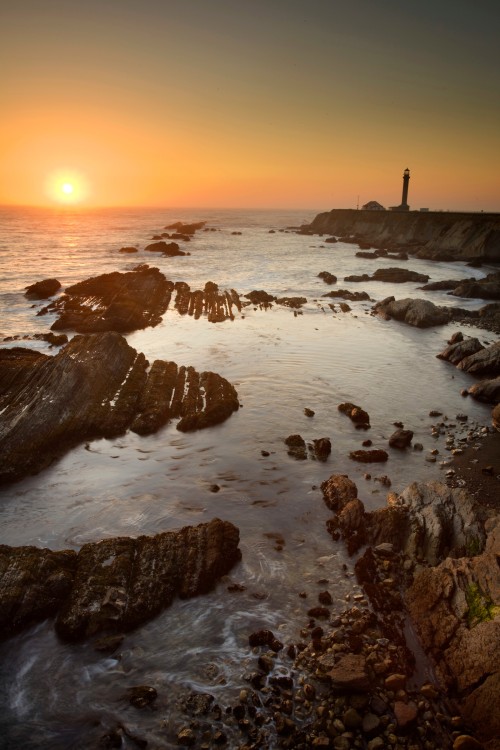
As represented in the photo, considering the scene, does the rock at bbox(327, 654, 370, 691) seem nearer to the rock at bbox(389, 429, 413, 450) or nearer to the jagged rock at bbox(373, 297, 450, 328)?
the rock at bbox(389, 429, 413, 450)

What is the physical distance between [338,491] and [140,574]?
17.5 feet

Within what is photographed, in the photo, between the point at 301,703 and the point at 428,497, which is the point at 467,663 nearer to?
the point at 301,703

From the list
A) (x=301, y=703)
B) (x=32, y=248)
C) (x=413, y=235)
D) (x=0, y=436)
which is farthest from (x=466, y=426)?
(x=32, y=248)

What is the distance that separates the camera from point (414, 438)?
46.5 feet

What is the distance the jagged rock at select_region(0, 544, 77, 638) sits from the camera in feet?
25.9

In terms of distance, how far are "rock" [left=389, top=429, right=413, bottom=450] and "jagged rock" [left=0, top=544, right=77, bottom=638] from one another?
32.0ft

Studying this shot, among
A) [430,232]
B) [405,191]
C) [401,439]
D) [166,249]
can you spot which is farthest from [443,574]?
[405,191]

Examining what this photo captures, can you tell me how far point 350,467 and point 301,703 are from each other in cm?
694

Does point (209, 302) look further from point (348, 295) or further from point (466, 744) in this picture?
point (466, 744)

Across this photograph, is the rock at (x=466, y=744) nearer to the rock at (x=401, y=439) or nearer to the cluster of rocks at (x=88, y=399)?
the rock at (x=401, y=439)

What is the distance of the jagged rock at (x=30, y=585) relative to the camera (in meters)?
7.89

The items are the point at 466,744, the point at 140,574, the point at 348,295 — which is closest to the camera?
the point at 466,744

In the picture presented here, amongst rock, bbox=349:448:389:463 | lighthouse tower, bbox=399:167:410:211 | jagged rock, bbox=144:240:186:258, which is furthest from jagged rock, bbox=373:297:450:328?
lighthouse tower, bbox=399:167:410:211

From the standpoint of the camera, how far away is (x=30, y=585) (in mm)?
8156
